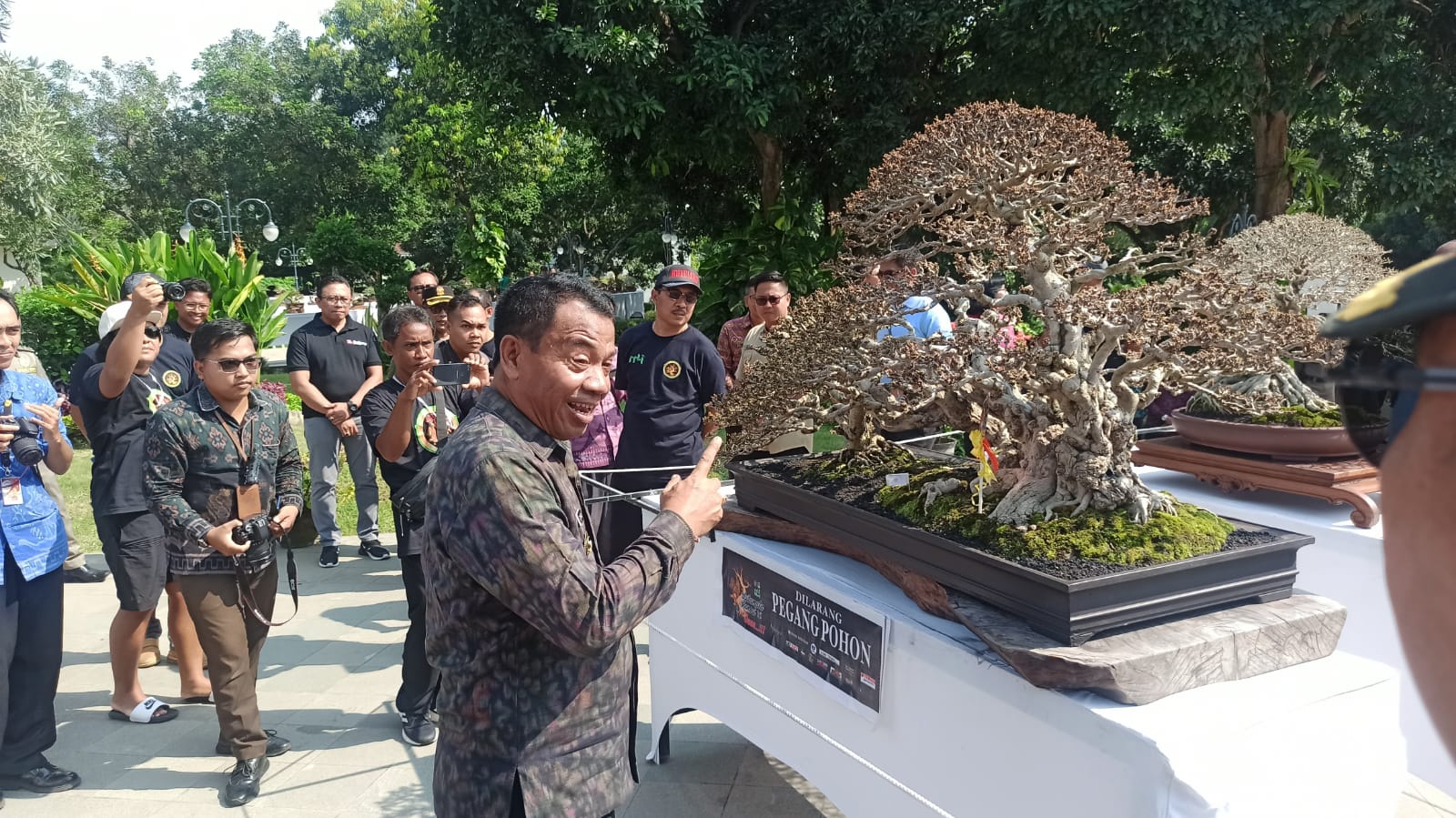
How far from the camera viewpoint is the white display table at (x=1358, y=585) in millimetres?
2660

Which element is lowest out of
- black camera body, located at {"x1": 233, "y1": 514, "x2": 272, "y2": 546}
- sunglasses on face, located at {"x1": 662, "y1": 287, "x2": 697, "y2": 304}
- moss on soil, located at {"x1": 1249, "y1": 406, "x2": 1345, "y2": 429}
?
black camera body, located at {"x1": 233, "y1": 514, "x2": 272, "y2": 546}

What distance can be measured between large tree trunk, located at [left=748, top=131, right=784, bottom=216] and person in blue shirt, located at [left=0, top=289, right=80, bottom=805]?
27.9ft

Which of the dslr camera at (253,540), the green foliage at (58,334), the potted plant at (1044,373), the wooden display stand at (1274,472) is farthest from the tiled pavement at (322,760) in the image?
the green foliage at (58,334)

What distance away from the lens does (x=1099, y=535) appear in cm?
203

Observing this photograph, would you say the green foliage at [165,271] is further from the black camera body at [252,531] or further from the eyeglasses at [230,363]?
the black camera body at [252,531]

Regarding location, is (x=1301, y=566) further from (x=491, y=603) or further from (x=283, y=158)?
(x=283, y=158)

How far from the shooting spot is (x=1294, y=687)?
186 centimetres

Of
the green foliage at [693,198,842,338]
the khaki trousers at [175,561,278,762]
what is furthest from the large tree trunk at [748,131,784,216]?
the khaki trousers at [175,561,278,762]

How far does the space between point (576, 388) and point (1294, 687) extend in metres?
1.60

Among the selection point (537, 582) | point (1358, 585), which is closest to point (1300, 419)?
point (1358, 585)

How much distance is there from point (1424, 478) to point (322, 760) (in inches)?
157

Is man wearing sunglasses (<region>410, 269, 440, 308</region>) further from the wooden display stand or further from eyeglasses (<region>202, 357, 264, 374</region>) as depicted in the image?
the wooden display stand

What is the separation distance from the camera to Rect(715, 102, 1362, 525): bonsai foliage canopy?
2.09 metres

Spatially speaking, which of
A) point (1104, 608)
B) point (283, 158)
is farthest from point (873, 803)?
point (283, 158)
